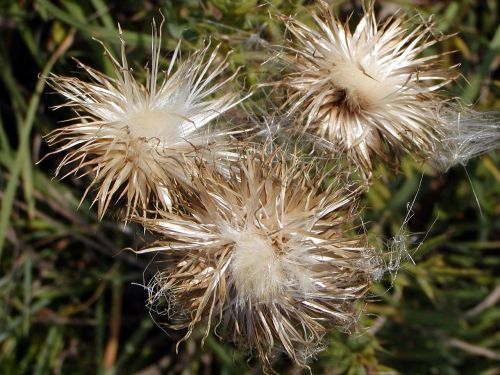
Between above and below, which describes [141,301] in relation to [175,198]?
below

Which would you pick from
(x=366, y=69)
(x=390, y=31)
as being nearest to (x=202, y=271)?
(x=366, y=69)

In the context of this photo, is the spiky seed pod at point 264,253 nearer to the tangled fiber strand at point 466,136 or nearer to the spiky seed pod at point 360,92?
the spiky seed pod at point 360,92

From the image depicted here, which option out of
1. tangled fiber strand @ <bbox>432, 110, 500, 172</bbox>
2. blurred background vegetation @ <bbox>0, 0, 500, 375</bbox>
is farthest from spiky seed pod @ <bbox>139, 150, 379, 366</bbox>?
blurred background vegetation @ <bbox>0, 0, 500, 375</bbox>

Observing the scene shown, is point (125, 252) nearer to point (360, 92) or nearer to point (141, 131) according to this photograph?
point (141, 131)

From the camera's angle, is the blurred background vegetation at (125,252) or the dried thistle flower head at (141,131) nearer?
the dried thistle flower head at (141,131)

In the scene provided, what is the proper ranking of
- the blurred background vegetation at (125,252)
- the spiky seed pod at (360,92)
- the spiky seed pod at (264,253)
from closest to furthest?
the spiky seed pod at (264,253)
the spiky seed pod at (360,92)
the blurred background vegetation at (125,252)

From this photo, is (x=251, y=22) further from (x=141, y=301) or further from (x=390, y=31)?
(x=141, y=301)

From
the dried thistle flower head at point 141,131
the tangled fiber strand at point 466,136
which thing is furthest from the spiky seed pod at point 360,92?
the dried thistle flower head at point 141,131
